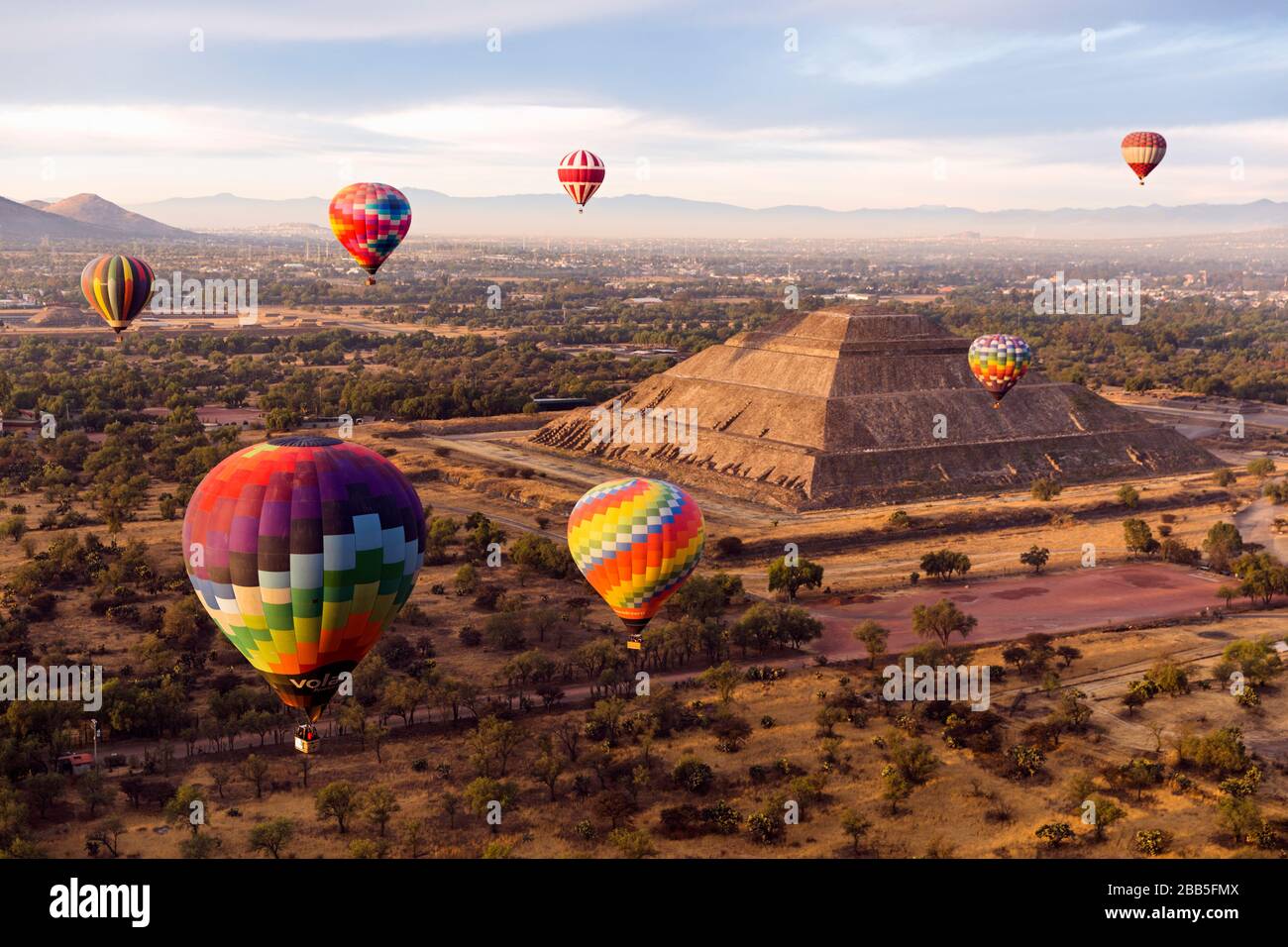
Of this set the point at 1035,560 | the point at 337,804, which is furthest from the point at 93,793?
the point at 1035,560

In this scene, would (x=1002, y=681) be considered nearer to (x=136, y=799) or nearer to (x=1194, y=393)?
(x=136, y=799)

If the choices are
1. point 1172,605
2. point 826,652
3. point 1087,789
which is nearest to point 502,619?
point 826,652

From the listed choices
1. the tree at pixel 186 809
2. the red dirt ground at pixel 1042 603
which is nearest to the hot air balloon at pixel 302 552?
the tree at pixel 186 809

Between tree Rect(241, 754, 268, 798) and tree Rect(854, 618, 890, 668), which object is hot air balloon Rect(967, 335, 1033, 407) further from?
tree Rect(241, 754, 268, 798)

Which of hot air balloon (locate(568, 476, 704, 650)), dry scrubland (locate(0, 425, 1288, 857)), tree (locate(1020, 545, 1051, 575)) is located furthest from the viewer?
tree (locate(1020, 545, 1051, 575))

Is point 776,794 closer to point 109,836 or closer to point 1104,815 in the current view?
point 1104,815

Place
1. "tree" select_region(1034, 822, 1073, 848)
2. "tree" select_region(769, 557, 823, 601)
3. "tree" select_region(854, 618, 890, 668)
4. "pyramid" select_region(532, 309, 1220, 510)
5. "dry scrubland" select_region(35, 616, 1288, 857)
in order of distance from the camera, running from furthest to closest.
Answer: "pyramid" select_region(532, 309, 1220, 510) → "tree" select_region(769, 557, 823, 601) → "tree" select_region(854, 618, 890, 668) → "dry scrubland" select_region(35, 616, 1288, 857) → "tree" select_region(1034, 822, 1073, 848)

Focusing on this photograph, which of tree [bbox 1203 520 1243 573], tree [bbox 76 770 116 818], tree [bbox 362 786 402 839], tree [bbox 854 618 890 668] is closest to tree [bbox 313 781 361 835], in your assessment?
tree [bbox 362 786 402 839]

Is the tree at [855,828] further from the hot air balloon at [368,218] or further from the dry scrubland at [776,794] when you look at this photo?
the hot air balloon at [368,218]
